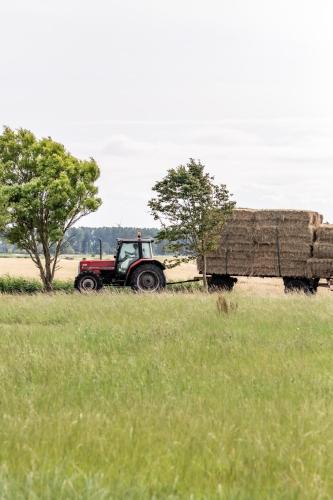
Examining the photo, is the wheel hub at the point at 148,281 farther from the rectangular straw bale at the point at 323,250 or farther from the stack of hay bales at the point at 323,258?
the rectangular straw bale at the point at 323,250

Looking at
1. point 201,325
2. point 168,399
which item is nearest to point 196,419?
point 168,399

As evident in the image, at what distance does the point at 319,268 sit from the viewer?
83.6 feet

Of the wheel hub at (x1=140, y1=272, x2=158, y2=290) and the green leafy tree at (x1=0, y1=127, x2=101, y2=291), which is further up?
the green leafy tree at (x1=0, y1=127, x2=101, y2=291)

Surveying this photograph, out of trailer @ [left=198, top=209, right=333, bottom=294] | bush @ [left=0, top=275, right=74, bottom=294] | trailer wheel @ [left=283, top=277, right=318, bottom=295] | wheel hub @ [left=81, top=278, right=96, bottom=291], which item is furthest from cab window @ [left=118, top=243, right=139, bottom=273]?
bush @ [left=0, top=275, right=74, bottom=294]

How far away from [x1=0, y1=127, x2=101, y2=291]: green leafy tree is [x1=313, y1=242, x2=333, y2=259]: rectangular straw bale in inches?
383

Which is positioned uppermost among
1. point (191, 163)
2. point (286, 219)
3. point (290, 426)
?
point (191, 163)

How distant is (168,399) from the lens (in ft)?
21.8

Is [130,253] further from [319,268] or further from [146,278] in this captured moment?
[319,268]

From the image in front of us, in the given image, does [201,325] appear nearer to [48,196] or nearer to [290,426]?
[290,426]

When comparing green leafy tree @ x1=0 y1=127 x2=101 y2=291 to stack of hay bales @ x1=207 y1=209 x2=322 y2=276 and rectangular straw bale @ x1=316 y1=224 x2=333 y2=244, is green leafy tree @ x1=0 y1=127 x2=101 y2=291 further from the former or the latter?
rectangular straw bale @ x1=316 y1=224 x2=333 y2=244

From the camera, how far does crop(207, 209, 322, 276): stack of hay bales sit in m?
25.7

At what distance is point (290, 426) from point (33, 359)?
4258mm

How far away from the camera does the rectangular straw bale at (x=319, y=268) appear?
2542cm


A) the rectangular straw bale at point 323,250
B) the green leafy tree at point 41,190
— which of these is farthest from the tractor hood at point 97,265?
the rectangular straw bale at point 323,250
